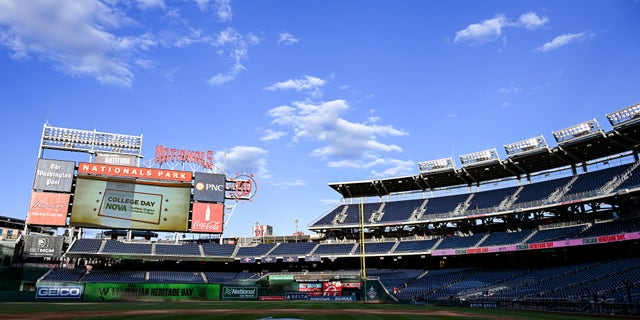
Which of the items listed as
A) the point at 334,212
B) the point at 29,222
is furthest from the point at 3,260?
the point at 334,212

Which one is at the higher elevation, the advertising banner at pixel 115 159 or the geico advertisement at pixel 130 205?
the advertising banner at pixel 115 159

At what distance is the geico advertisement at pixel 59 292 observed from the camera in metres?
42.1

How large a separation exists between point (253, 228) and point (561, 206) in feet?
156

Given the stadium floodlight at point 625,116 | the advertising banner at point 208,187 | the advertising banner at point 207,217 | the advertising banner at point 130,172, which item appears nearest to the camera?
the stadium floodlight at point 625,116

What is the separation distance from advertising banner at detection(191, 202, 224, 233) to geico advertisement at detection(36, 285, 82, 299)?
16.0 metres

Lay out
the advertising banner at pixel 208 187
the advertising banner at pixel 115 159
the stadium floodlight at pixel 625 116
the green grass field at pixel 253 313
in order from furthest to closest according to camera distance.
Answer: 1. the advertising banner at pixel 208 187
2. the advertising banner at pixel 115 159
3. the stadium floodlight at pixel 625 116
4. the green grass field at pixel 253 313

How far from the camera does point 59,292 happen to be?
4256cm

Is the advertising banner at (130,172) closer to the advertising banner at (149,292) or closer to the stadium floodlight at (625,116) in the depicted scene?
the advertising banner at (149,292)

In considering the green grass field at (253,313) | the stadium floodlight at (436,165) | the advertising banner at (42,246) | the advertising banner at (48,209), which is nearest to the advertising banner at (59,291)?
the advertising banner at (42,246)

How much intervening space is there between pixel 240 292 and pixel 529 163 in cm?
3860

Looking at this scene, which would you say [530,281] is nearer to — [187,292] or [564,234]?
[564,234]

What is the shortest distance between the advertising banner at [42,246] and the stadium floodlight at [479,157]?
52539mm

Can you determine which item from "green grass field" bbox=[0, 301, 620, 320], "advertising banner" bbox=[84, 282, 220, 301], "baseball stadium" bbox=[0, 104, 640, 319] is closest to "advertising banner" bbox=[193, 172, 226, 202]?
"baseball stadium" bbox=[0, 104, 640, 319]

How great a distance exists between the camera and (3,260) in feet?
167
